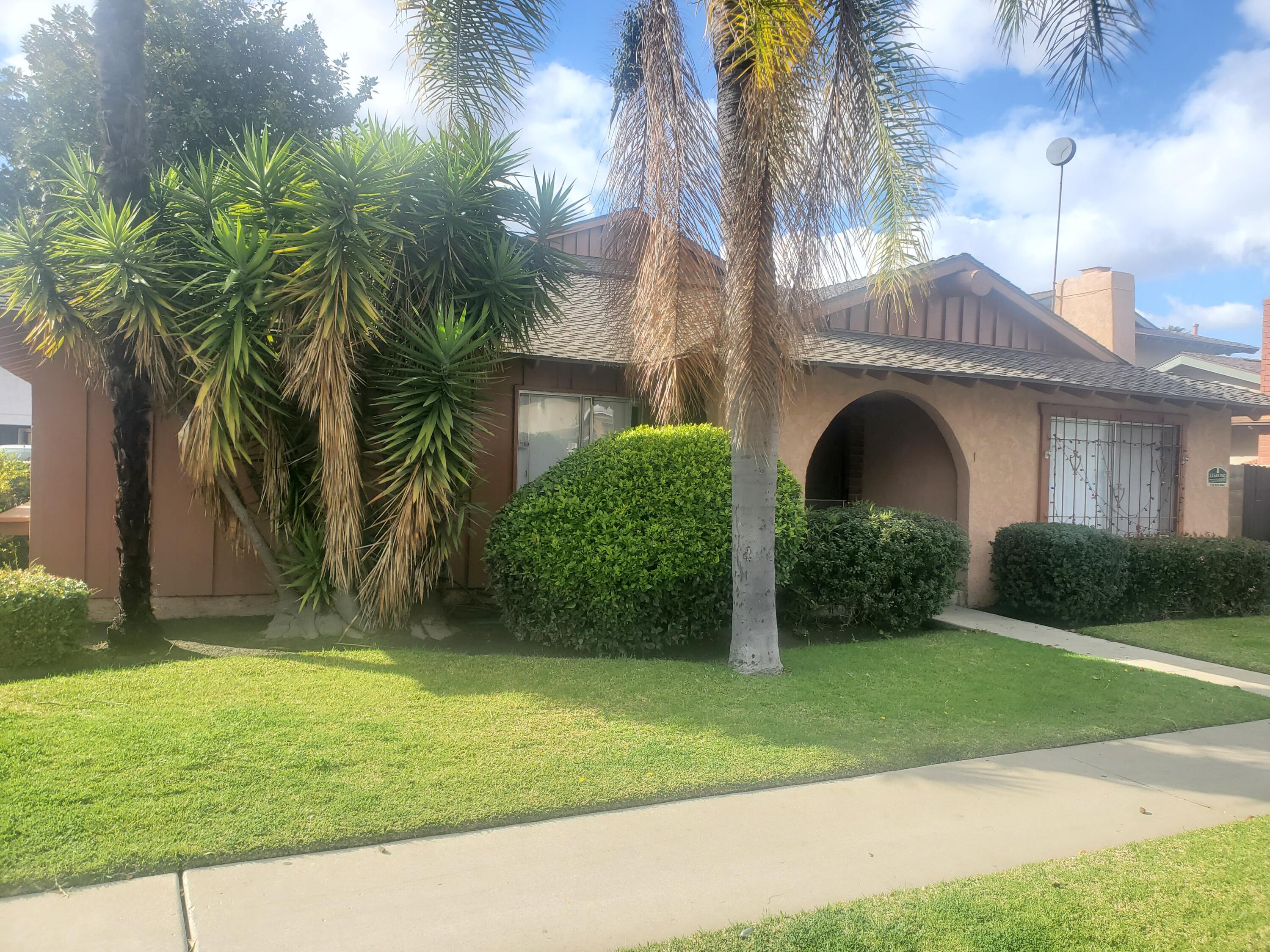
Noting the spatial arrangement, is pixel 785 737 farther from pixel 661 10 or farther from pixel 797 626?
pixel 661 10

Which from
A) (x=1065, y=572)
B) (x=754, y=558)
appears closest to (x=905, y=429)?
(x=1065, y=572)

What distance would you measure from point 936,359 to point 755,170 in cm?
517

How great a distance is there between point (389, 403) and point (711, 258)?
3208 millimetres

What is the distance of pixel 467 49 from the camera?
778cm

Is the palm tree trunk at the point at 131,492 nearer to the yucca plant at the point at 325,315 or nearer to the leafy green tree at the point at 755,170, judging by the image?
the yucca plant at the point at 325,315

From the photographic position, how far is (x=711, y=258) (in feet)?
24.5

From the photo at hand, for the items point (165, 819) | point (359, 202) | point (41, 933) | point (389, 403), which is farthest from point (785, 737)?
point (359, 202)

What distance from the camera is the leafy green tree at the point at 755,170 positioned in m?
6.24

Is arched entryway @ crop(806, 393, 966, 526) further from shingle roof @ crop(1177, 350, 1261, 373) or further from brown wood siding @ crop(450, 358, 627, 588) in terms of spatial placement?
shingle roof @ crop(1177, 350, 1261, 373)

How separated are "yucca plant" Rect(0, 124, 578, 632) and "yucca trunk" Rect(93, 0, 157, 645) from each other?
229 millimetres

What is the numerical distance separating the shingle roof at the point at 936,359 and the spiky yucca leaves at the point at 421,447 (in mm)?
1390

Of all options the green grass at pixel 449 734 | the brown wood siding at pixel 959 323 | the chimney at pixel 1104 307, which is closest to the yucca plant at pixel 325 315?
the green grass at pixel 449 734

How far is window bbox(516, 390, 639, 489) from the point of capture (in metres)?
10.1

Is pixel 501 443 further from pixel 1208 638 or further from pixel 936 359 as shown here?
pixel 1208 638
